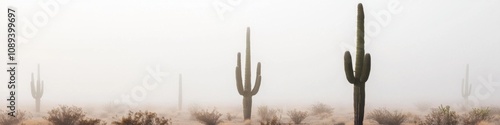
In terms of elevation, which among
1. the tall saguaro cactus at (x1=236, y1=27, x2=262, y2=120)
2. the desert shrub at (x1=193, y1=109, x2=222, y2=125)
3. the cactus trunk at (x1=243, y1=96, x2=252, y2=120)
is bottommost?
the desert shrub at (x1=193, y1=109, x2=222, y2=125)

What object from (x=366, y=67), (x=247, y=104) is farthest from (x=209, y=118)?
(x=366, y=67)

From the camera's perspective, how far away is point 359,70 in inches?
548

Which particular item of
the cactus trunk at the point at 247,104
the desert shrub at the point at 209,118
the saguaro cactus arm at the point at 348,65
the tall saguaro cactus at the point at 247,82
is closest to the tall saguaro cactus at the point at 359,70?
the saguaro cactus arm at the point at 348,65

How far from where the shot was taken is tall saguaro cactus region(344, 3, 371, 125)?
13.8 metres

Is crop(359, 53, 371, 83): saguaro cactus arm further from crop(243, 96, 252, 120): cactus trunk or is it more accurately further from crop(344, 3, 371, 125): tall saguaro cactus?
crop(243, 96, 252, 120): cactus trunk

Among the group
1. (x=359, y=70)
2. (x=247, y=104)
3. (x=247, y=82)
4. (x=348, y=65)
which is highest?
(x=348, y=65)

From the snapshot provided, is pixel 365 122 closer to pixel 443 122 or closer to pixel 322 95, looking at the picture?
pixel 443 122

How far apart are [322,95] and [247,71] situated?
350 ft

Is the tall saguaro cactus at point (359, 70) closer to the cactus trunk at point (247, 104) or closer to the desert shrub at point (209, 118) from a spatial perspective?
the cactus trunk at point (247, 104)

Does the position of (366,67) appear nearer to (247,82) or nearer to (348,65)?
(348,65)

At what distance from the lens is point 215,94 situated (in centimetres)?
13112

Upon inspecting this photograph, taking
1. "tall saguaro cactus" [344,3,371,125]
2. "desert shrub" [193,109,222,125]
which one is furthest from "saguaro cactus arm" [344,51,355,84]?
"desert shrub" [193,109,222,125]

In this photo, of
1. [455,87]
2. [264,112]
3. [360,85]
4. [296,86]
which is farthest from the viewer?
[296,86]

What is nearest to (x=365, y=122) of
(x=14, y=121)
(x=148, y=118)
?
(x=148, y=118)
